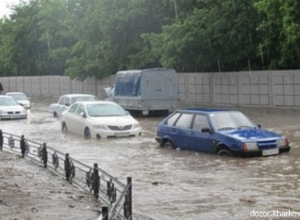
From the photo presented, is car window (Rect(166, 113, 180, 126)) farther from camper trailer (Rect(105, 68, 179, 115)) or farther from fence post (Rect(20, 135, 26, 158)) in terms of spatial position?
camper trailer (Rect(105, 68, 179, 115))

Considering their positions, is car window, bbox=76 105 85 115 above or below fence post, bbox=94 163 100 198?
above

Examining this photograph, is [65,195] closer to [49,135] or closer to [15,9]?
[49,135]

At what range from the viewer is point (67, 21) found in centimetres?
5128

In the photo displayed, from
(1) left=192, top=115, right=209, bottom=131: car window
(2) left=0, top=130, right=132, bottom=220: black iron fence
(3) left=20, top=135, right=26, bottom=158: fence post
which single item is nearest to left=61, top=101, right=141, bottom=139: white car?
(2) left=0, top=130, right=132, bottom=220: black iron fence

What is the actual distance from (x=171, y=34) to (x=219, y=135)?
2100 cm

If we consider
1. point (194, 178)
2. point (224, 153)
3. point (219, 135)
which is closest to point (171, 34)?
point (219, 135)

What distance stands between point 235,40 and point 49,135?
15057 mm

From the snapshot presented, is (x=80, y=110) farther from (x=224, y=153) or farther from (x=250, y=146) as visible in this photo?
(x=250, y=146)

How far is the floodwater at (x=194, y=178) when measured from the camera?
→ 9484mm

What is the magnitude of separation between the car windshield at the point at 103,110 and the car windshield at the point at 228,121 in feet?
20.3

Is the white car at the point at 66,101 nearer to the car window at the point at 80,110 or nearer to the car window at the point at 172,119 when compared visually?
the car window at the point at 80,110

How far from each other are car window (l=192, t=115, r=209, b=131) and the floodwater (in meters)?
0.72

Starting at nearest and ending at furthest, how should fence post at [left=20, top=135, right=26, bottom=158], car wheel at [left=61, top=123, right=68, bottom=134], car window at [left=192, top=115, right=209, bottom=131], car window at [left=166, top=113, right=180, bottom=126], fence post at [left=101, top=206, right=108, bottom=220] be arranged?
fence post at [left=101, top=206, right=108, bottom=220]
fence post at [left=20, top=135, right=26, bottom=158]
car window at [left=192, top=115, right=209, bottom=131]
car window at [left=166, top=113, right=180, bottom=126]
car wheel at [left=61, top=123, right=68, bottom=134]

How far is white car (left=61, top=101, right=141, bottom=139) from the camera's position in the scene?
67.9 ft
